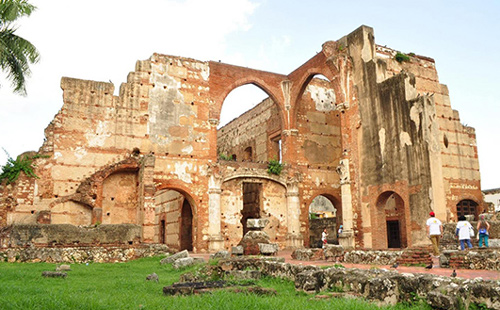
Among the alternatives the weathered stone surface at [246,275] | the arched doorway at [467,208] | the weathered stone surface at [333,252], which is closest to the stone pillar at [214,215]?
the weathered stone surface at [333,252]

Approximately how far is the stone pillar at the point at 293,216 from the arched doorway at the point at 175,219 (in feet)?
16.3

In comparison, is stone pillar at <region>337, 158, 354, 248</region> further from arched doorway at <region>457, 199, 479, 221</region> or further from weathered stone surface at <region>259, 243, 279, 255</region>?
weathered stone surface at <region>259, 243, 279, 255</region>

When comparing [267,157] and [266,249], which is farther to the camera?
[267,157]

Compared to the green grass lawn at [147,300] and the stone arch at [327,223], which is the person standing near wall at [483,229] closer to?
the green grass lawn at [147,300]

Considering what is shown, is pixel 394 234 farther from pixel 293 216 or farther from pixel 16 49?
pixel 16 49

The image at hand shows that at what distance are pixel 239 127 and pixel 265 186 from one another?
28.3 feet

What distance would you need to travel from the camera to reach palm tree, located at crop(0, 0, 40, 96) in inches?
553

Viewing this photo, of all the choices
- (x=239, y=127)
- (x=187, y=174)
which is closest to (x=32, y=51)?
(x=187, y=174)

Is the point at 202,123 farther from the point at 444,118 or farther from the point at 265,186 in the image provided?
the point at 444,118

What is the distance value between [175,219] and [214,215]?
174 inches

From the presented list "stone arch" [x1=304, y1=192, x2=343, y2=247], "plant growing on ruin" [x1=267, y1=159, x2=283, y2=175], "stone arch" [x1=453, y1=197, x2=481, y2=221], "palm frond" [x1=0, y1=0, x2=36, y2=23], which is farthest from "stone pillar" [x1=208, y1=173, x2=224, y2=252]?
"stone arch" [x1=453, y1=197, x2=481, y2=221]

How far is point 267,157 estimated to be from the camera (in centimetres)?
2617

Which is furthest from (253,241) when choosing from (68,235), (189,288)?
(68,235)

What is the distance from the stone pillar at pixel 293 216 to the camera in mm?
22172
